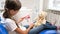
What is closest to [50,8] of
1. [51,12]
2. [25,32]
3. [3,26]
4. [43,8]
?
[51,12]

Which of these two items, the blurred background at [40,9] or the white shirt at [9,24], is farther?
the blurred background at [40,9]

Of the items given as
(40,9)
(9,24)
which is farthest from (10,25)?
(40,9)

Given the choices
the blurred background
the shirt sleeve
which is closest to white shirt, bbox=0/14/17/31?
the shirt sleeve

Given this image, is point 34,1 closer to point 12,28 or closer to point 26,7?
point 26,7

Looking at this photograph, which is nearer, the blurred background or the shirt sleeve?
the shirt sleeve

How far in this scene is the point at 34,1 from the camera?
6.30 feet

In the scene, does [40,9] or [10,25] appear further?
[40,9]

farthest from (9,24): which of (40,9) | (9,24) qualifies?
(40,9)

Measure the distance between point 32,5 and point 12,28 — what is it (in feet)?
2.89

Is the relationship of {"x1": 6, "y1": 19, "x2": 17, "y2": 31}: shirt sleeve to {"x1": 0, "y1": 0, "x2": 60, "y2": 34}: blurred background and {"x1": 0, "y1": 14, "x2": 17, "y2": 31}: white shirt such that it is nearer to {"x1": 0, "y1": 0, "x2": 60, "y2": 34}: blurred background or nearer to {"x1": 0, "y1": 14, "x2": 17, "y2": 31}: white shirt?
{"x1": 0, "y1": 14, "x2": 17, "y2": 31}: white shirt

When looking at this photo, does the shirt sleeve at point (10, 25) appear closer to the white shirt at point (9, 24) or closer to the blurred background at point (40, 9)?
the white shirt at point (9, 24)

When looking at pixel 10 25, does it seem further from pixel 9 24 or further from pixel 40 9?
pixel 40 9

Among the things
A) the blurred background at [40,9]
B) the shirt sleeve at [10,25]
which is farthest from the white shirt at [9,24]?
the blurred background at [40,9]

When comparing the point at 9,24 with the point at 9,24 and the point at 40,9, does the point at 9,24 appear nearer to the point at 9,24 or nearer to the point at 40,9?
the point at 9,24
